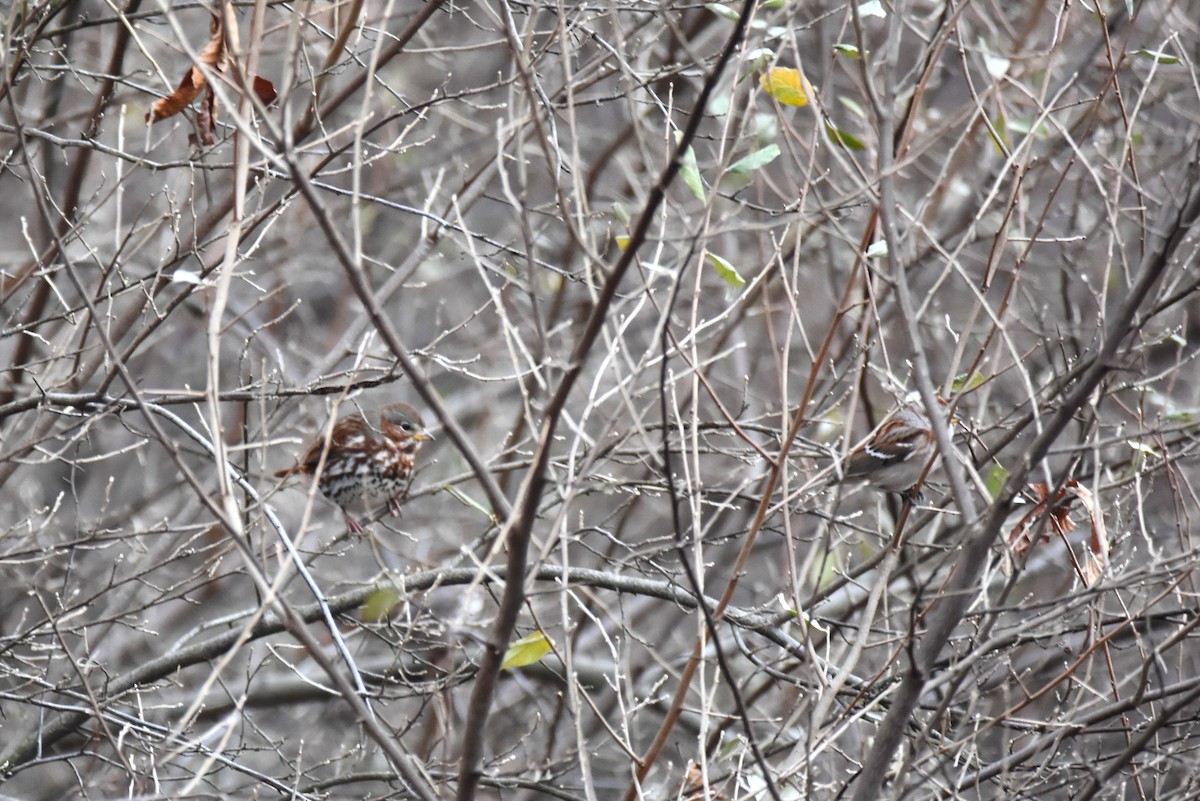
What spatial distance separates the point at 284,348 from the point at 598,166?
2679 mm

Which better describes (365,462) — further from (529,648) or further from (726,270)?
(726,270)

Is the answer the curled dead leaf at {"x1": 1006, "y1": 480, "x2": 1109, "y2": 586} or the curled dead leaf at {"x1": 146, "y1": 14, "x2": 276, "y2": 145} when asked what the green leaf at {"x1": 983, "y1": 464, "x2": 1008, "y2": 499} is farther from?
the curled dead leaf at {"x1": 146, "y1": 14, "x2": 276, "y2": 145}

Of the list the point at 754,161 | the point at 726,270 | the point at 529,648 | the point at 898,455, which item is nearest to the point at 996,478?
the point at 726,270

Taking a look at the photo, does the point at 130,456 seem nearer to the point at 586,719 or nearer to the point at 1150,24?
the point at 586,719

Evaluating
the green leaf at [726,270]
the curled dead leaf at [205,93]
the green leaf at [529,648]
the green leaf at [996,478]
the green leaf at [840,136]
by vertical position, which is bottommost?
the green leaf at [529,648]

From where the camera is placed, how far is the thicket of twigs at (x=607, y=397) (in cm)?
314

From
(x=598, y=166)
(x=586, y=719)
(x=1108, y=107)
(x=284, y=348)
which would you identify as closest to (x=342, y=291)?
(x=284, y=348)

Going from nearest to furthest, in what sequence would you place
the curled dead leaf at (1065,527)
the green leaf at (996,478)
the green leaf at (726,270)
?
the curled dead leaf at (1065,527) → the green leaf at (726,270) → the green leaf at (996,478)

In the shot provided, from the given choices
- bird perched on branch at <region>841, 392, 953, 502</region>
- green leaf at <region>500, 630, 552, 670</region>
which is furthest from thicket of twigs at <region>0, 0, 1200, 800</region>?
bird perched on branch at <region>841, 392, 953, 502</region>

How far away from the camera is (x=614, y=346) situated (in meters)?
A: 3.10

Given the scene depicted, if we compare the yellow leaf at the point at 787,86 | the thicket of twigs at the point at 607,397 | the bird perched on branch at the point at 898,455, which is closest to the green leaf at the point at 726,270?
the thicket of twigs at the point at 607,397

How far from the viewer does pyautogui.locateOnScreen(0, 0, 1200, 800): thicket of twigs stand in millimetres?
3139

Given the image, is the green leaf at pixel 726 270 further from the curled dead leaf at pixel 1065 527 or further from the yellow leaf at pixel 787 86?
the curled dead leaf at pixel 1065 527

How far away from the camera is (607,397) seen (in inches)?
141
